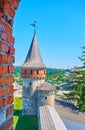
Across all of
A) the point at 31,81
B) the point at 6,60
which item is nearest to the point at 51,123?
the point at 6,60

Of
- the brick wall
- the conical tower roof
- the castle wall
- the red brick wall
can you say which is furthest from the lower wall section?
the conical tower roof

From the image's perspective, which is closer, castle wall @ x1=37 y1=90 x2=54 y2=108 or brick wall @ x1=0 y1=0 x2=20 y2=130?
brick wall @ x1=0 y1=0 x2=20 y2=130

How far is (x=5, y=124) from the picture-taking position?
3.37 metres

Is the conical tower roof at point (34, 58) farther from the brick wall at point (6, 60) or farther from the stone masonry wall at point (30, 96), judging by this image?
the brick wall at point (6, 60)

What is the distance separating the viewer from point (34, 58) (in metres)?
35.8

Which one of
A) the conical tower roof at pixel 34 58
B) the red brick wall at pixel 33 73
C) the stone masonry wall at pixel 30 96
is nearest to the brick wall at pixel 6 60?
the stone masonry wall at pixel 30 96

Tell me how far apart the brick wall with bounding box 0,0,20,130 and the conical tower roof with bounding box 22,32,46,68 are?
103ft

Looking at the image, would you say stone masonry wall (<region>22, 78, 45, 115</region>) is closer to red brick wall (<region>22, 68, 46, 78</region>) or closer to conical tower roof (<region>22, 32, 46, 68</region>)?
red brick wall (<region>22, 68, 46, 78</region>)

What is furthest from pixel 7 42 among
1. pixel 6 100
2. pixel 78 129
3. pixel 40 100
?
pixel 40 100

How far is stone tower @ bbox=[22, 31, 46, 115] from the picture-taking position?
34.2 meters

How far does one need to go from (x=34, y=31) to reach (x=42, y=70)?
18.7 ft

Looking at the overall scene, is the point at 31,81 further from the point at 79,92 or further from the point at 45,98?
the point at 79,92

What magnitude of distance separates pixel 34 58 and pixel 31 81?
324cm

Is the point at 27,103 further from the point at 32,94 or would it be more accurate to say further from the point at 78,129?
the point at 78,129
